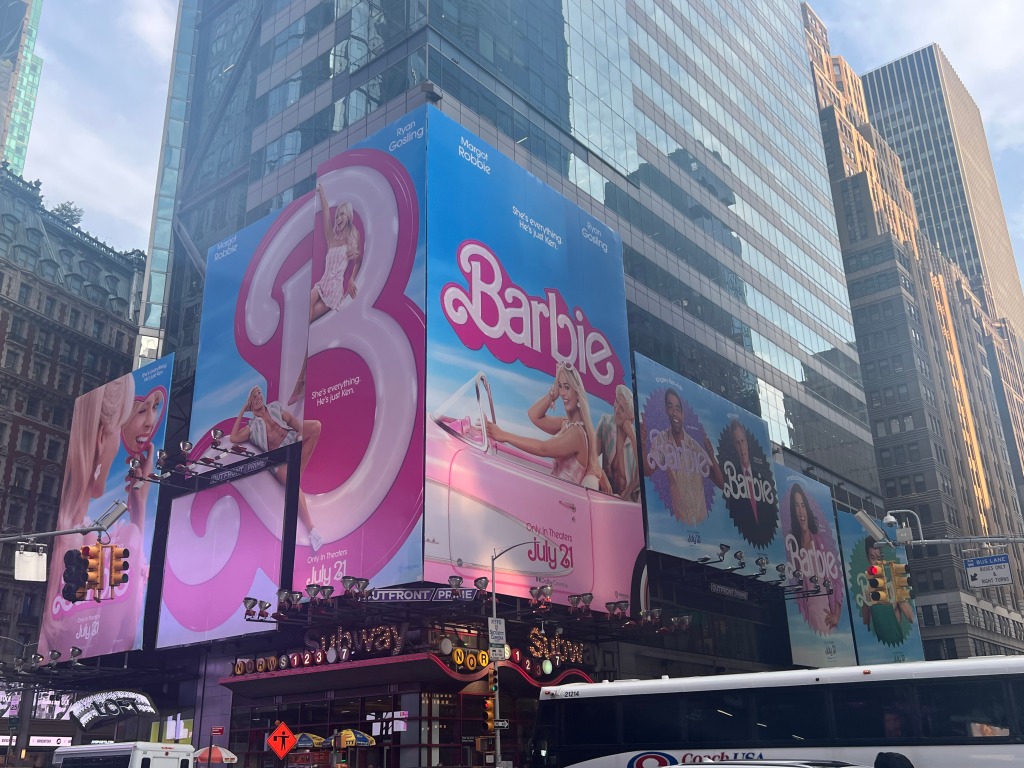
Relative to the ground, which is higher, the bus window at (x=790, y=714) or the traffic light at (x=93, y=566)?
the traffic light at (x=93, y=566)

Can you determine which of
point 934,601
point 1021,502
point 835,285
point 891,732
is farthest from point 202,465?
point 1021,502

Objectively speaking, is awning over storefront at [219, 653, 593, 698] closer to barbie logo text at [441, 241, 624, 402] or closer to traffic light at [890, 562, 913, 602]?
barbie logo text at [441, 241, 624, 402]

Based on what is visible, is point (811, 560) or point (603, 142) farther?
point (811, 560)

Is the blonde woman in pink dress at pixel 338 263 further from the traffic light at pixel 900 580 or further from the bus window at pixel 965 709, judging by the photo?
the bus window at pixel 965 709

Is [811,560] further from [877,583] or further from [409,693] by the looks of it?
[877,583]

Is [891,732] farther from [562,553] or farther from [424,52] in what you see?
[424,52]

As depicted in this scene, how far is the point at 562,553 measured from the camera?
47.0 m

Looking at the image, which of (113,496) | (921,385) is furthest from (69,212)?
(921,385)

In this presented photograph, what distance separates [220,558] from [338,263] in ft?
57.2

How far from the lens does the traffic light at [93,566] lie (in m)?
27.1

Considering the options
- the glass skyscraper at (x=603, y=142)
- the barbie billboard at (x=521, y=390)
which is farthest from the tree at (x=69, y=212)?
the barbie billboard at (x=521, y=390)

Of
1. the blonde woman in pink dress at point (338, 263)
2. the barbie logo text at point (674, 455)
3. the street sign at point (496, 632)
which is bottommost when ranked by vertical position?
the street sign at point (496, 632)

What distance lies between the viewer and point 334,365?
156ft

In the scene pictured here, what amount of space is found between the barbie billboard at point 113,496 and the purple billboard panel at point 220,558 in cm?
275
